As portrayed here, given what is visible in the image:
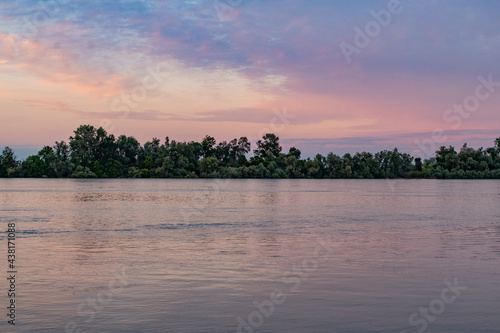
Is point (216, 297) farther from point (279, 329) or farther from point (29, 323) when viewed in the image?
point (29, 323)

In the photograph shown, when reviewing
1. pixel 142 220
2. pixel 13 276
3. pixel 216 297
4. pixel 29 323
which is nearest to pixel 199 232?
pixel 142 220

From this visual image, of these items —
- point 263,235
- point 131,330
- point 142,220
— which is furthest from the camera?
point 142,220

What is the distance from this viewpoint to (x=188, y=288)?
54.9 ft

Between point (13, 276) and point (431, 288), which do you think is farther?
point (13, 276)

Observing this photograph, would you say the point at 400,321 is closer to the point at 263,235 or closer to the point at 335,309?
the point at 335,309

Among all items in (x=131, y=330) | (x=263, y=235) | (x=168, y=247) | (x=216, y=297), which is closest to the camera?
(x=131, y=330)

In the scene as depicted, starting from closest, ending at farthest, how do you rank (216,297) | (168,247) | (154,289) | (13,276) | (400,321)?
1. (400,321)
2. (216,297)
3. (154,289)
4. (13,276)
5. (168,247)

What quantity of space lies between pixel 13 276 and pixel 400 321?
13355 mm

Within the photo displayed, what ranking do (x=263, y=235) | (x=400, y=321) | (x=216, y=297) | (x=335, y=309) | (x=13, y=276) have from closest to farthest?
1. (x=400, y=321)
2. (x=335, y=309)
3. (x=216, y=297)
4. (x=13, y=276)
5. (x=263, y=235)

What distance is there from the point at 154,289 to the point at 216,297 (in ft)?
7.57

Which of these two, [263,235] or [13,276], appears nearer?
[13,276]

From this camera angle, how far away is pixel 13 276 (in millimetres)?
18422

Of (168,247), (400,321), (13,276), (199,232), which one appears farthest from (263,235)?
(400,321)

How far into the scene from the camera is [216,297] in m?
15.5
